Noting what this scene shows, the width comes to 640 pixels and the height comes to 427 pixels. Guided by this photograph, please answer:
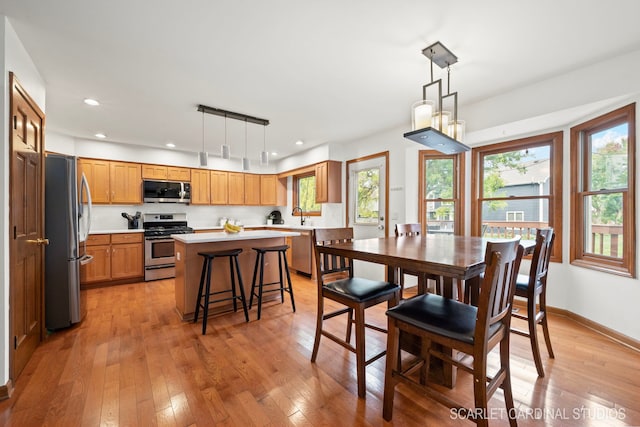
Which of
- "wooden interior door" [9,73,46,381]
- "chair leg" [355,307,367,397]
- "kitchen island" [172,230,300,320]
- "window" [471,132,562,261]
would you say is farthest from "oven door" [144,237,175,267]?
"window" [471,132,562,261]

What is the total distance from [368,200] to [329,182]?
0.76 metres

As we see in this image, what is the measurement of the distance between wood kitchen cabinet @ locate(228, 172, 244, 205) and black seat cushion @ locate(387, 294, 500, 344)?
5107 mm

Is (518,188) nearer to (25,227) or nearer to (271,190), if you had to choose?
(271,190)

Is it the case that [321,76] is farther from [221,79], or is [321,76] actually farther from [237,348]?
[237,348]

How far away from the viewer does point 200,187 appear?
18.6 feet

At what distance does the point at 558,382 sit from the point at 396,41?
267 centimetres

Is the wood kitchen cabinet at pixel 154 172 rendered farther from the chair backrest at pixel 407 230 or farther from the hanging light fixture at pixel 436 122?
the hanging light fixture at pixel 436 122

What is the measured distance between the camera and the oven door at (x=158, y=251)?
4.66 m

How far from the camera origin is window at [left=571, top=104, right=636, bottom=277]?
7.87 feet

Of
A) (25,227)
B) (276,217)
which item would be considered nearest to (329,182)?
(276,217)

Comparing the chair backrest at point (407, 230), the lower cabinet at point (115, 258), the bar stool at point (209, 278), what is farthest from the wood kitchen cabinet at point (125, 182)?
the chair backrest at point (407, 230)

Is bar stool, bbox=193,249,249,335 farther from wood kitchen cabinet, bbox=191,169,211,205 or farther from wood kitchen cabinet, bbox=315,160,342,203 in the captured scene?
wood kitchen cabinet, bbox=191,169,211,205

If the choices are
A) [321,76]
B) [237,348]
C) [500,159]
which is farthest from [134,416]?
[500,159]

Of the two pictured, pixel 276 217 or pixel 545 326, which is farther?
pixel 276 217
